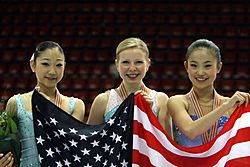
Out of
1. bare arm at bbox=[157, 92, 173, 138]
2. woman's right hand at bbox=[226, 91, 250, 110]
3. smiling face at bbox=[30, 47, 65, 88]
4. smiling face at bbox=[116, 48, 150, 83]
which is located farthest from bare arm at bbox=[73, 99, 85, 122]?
woman's right hand at bbox=[226, 91, 250, 110]

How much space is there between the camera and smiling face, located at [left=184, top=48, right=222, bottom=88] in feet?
10.1

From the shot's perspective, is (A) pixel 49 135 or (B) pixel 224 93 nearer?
(A) pixel 49 135

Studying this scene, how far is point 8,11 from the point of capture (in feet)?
35.7

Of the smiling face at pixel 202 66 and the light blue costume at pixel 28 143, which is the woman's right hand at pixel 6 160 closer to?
the light blue costume at pixel 28 143

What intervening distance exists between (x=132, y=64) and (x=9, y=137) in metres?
0.85

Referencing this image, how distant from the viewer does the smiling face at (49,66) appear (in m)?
3.16

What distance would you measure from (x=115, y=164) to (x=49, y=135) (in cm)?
42

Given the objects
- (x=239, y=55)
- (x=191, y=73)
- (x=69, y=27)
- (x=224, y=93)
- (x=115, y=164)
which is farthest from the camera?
(x=69, y=27)

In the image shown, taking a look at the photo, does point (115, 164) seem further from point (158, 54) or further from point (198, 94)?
point (158, 54)

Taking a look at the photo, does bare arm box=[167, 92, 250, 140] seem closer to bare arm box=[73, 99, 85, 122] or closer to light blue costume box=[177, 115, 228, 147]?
light blue costume box=[177, 115, 228, 147]

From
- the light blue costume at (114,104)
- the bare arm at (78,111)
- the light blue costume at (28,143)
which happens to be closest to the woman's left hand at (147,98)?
the light blue costume at (114,104)

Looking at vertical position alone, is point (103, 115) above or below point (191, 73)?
below

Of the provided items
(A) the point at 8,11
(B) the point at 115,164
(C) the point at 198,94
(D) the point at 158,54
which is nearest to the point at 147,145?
(B) the point at 115,164

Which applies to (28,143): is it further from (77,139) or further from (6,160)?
(77,139)
